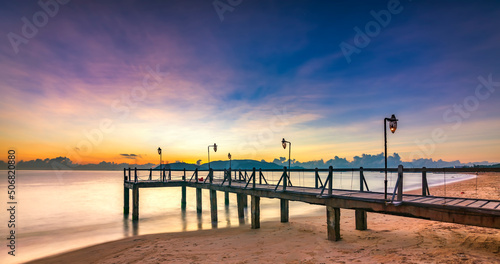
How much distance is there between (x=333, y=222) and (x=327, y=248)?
1.31 metres

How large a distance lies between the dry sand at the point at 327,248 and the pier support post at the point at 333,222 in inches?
13.3

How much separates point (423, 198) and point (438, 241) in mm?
2342

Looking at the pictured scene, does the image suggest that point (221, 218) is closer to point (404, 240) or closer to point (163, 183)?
point (163, 183)

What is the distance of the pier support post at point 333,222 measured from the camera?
13183mm

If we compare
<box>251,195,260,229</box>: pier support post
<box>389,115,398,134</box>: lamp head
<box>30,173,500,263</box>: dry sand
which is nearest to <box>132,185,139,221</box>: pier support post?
<box>30,173,500,263</box>: dry sand

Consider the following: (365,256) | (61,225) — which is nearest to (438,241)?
(365,256)

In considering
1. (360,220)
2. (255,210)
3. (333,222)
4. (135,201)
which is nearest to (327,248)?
(333,222)

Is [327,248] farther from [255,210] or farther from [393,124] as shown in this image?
[255,210]

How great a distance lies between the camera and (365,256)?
10820 mm

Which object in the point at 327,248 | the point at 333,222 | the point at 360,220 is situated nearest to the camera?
the point at 327,248

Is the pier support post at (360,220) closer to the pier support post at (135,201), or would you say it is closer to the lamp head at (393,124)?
the lamp head at (393,124)

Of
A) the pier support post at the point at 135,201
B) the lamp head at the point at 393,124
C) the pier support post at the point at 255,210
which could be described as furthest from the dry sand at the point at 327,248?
the pier support post at the point at 135,201

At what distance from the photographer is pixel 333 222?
13.3 m

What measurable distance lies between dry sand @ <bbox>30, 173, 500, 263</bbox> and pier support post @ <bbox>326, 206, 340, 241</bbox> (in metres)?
0.34
